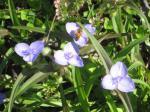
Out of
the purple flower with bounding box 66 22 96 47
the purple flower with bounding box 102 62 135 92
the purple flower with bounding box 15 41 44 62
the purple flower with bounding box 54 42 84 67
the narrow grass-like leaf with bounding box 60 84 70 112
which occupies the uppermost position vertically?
the purple flower with bounding box 66 22 96 47

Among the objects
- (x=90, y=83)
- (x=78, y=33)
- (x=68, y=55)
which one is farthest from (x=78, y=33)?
(x=90, y=83)

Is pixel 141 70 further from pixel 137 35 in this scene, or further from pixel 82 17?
pixel 82 17

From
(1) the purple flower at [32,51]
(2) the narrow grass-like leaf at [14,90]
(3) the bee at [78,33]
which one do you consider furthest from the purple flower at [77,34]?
(2) the narrow grass-like leaf at [14,90]

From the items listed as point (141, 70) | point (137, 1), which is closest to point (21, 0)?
point (137, 1)

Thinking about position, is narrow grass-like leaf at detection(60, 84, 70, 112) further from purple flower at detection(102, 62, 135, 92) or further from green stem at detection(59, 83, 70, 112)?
purple flower at detection(102, 62, 135, 92)

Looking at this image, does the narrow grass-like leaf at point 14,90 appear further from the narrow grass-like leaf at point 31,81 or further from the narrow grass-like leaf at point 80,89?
the narrow grass-like leaf at point 80,89

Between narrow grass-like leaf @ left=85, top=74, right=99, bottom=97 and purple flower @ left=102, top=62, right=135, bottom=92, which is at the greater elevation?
purple flower @ left=102, top=62, right=135, bottom=92

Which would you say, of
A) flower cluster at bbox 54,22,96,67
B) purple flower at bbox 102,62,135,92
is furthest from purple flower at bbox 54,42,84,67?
purple flower at bbox 102,62,135,92
